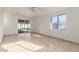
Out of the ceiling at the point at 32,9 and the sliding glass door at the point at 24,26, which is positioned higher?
the ceiling at the point at 32,9

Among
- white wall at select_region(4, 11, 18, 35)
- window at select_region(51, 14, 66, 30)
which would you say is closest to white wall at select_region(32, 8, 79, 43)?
window at select_region(51, 14, 66, 30)

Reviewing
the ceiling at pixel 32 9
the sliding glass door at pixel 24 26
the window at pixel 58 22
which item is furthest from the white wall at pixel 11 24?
the window at pixel 58 22

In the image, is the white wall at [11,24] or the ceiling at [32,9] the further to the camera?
the white wall at [11,24]

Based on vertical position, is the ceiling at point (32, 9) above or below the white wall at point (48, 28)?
above

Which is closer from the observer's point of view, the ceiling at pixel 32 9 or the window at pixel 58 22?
the ceiling at pixel 32 9

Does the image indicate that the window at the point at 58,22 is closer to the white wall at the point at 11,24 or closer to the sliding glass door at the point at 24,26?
the sliding glass door at the point at 24,26

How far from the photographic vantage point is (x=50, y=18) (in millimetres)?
1234

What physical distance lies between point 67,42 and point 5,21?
3.31ft

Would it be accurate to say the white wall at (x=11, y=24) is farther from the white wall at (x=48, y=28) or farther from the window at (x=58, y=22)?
the window at (x=58, y=22)

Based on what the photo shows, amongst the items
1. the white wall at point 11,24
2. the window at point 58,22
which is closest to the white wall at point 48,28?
the window at point 58,22

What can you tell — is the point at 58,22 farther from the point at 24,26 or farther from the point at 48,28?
the point at 24,26

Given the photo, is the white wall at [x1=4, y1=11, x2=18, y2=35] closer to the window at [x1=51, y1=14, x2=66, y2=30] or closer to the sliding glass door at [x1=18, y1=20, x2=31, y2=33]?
the sliding glass door at [x1=18, y1=20, x2=31, y2=33]

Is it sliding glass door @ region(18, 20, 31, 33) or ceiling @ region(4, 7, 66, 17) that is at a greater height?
ceiling @ region(4, 7, 66, 17)
